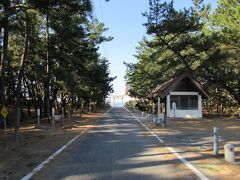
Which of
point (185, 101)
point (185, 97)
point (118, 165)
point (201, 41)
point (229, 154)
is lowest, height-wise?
point (118, 165)

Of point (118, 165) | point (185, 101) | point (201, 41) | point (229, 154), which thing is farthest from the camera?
point (185, 101)

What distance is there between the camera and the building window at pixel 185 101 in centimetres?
5003

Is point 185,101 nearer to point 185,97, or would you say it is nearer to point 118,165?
point 185,97

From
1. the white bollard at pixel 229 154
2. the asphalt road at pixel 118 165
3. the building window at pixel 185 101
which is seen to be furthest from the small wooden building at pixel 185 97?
the white bollard at pixel 229 154

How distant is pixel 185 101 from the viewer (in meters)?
50.2

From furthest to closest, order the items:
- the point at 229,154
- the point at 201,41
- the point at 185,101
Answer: the point at 185,101
the point at 201,41
the point at 229,154

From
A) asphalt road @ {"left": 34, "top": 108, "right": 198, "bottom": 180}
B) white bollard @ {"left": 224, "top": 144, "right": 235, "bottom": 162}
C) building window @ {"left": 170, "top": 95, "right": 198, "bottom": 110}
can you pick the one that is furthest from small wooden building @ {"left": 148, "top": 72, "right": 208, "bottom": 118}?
white bollard @ {"left": 224, "top": 144, "right": 235, "bottom": 162}

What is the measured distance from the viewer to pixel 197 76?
50.0 metres

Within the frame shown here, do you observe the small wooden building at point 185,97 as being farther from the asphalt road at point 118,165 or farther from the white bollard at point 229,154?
the white bollard at point 229,154

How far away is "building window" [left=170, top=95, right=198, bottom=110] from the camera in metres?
50.0

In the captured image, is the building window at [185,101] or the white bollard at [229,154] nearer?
the white bollard at [229,154]

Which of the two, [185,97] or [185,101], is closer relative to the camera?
[185,97]

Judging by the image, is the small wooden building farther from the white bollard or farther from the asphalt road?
the white bollard

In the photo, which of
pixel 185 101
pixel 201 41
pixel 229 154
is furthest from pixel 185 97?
pixel 229 154
